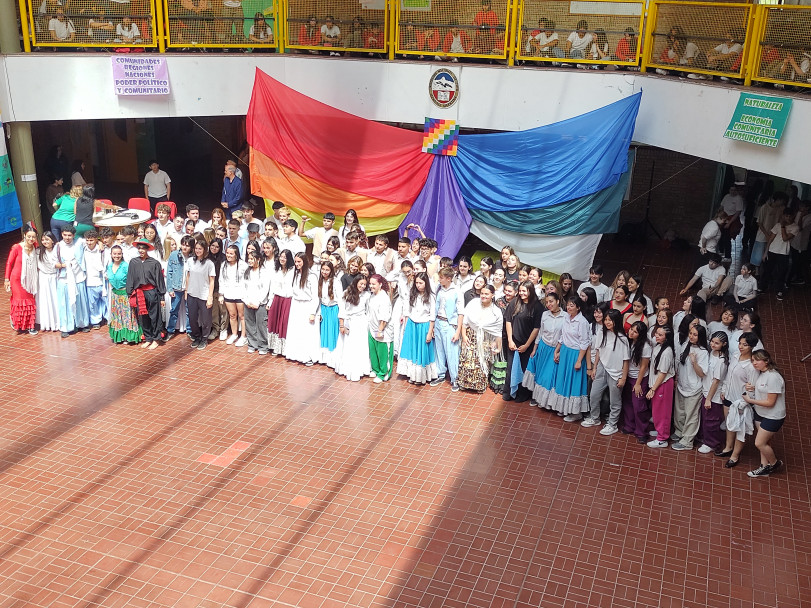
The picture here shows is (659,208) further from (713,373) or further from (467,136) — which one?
(713,373)

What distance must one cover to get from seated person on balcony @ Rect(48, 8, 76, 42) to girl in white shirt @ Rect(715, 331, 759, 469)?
9997mm

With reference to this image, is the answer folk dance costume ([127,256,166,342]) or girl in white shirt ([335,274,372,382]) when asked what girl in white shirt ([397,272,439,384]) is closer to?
girl in white shirt ([335,274,372,382])

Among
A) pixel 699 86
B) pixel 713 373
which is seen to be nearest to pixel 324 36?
pixel 699 86

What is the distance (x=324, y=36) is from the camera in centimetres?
1297

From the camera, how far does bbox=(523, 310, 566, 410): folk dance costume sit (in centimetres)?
902

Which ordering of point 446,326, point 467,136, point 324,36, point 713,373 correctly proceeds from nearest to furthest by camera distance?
point 713,373 < point 446,326 < point 467,136 < point 324,36

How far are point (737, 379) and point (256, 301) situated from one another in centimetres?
553

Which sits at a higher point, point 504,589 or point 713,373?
point 713,373

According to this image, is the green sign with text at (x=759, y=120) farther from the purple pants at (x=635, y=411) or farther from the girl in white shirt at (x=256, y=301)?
the girl in white shirt at (x=256, y=301)

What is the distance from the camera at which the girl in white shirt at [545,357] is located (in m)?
9.00

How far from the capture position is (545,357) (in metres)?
9.20

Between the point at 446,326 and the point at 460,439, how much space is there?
1.47m

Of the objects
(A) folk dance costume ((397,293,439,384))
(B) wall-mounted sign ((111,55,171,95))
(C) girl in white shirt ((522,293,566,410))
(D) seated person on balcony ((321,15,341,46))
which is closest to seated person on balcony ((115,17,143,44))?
(B) wall-mounted sign ((111,55,171,95))

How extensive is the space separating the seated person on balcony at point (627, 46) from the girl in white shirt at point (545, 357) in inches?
167
